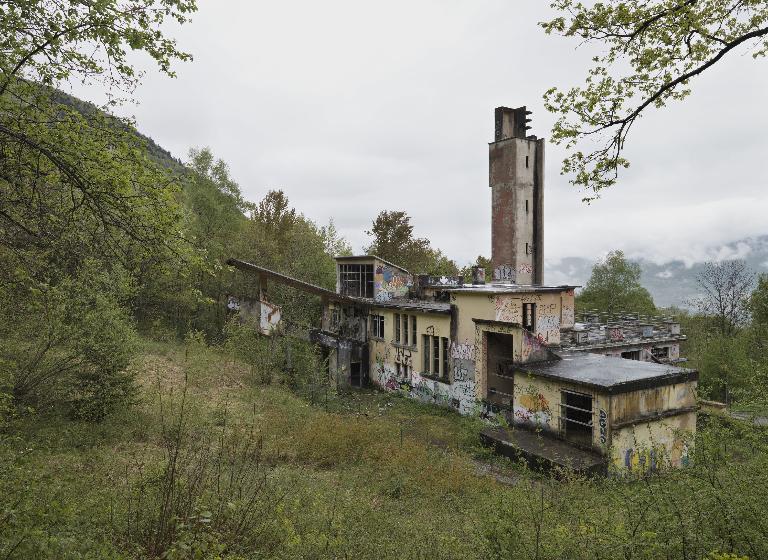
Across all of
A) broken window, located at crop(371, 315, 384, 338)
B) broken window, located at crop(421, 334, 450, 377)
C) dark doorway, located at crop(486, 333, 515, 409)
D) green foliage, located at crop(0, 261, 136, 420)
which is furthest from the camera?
broken window, located at crop(371, 315, 384, 338)

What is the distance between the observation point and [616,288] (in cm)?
5191

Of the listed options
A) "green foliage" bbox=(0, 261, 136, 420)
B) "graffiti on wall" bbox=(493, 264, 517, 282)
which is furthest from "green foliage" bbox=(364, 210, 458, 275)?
"green foliage" bbox=(0, 261, 136, 420)

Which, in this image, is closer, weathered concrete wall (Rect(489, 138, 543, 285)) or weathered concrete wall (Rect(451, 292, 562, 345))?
weathered concrete wall (Rect(451, 292, 562, 345))

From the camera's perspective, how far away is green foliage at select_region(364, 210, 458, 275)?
148ft

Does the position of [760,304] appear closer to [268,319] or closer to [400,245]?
[400,245]

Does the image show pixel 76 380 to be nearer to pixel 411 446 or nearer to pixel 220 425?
pixel 220 425

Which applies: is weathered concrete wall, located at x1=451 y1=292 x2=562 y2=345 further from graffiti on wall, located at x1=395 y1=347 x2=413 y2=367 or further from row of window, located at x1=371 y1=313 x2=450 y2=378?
graffiti on wall, located at x1=395 y1=347 x2=413 y2=367

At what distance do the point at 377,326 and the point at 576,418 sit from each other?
488 inches

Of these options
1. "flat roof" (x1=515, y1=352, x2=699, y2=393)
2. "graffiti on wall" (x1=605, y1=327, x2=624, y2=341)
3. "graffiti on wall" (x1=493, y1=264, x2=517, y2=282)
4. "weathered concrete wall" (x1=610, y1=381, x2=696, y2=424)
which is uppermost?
"graffiti on wall" (x1=493, y1=264, x2=517, y2=282)

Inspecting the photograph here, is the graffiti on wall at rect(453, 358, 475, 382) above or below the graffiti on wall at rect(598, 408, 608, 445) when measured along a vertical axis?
above

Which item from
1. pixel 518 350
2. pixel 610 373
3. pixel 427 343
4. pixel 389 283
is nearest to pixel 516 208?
pixel 389 283

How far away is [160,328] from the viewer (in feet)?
93.0

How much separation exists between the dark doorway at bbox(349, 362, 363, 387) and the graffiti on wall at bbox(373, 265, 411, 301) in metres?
4.23

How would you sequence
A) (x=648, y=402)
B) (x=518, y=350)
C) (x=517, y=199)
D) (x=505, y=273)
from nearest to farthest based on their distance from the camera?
(x=648, y=402) < (x=518, y=350) < (x=517, y=199) < (x=505, y=273)
